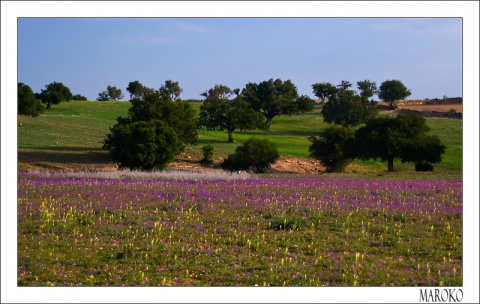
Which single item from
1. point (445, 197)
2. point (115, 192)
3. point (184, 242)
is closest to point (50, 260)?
point (184, 242)

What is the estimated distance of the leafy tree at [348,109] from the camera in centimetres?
8938

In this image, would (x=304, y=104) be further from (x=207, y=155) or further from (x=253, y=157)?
(x=253, y=157)

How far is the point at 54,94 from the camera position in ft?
284

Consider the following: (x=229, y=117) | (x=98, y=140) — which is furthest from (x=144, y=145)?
(x=229, y=117)

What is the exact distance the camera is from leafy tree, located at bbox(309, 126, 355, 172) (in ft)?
182

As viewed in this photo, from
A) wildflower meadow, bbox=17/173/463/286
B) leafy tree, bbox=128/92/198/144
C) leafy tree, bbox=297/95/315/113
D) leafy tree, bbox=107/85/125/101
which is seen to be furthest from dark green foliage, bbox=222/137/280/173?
A: leafy tree, bbox=107/85/125/101

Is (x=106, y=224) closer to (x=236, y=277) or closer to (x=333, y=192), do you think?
(x=236, y=277)

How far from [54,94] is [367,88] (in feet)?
166

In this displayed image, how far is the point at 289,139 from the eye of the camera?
2980 inches

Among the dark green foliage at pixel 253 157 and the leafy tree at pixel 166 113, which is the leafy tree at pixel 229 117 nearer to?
the leafy tree at pixel 166 113

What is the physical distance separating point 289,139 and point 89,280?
66.1m

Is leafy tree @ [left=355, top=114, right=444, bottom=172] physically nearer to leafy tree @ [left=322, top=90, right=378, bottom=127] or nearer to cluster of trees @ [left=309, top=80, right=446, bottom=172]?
cluster of trees @ [left=309, top=80, right=446, bottom=172]

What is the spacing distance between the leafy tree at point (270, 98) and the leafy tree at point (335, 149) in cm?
3693

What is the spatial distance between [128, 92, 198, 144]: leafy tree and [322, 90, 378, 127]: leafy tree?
3414cm
